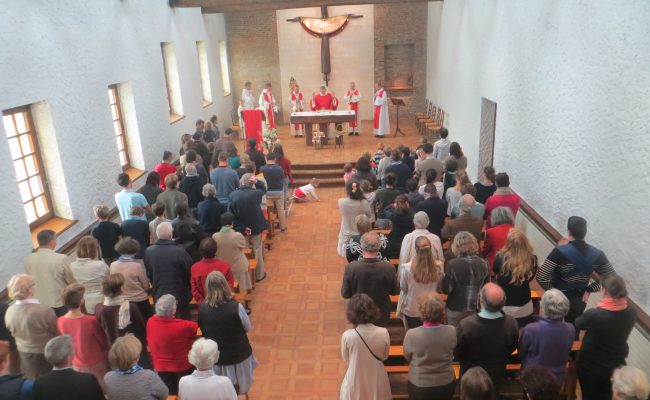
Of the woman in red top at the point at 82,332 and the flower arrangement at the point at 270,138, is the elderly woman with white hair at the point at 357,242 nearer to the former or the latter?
the woman in red top at the point at 82,332

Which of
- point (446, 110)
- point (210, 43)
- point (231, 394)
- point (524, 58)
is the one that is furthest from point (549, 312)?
point (210, 43)

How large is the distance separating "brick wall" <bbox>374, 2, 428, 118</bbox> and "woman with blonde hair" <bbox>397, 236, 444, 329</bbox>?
14.1m

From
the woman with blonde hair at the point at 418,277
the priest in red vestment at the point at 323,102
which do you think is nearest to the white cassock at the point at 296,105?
the priest in red vestment at the point at 323,102

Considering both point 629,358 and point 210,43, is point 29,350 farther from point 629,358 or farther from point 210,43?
point 210,43

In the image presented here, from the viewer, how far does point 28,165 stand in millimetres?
7094

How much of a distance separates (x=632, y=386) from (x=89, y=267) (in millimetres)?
4732

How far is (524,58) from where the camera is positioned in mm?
8102

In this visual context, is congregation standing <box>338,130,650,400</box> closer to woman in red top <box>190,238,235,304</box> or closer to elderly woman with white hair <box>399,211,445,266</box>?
elderly woman with white hair <box>399,211,445,266</box>

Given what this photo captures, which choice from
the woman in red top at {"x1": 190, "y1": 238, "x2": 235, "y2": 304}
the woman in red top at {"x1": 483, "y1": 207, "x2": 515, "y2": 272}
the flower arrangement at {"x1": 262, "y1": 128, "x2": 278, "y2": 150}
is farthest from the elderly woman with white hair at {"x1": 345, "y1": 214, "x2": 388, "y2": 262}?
the flower arrangement at {"x1": 262, "y1": 128, "x2": 278, "y2": 150}

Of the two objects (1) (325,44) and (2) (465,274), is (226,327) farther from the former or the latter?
(1) (325,44)

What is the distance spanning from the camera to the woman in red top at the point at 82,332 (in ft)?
14.2

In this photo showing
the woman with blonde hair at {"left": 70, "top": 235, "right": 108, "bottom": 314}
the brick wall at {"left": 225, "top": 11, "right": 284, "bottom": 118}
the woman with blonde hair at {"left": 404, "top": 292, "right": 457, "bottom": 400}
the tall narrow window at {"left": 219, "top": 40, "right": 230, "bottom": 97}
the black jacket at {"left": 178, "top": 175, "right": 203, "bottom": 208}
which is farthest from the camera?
the brick wall at {"left": 225, "top": 11, "right": 284, "bottom": 118}

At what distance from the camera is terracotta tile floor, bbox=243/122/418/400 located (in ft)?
18.7

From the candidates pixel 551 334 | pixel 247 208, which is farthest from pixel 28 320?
pixel 551 334
